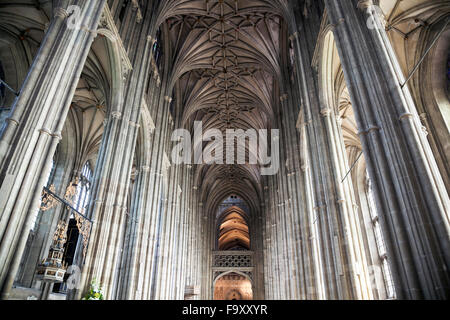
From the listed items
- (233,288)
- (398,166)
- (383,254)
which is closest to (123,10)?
(398,166)

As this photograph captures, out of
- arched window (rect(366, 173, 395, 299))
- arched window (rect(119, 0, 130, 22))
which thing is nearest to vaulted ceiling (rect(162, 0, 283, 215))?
arched window (rect(119, 0, 130, 22))

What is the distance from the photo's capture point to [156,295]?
15.9 m

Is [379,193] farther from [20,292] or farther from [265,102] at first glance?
[265,102]

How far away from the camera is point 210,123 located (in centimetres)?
2755

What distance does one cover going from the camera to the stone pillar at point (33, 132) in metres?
5.58

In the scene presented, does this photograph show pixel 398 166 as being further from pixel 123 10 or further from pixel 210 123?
pixel 210 123

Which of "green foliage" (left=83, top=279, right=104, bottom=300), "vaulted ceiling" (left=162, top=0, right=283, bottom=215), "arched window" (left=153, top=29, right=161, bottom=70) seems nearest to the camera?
"green foliage" (left=83, top=279, right=104, bottom=300)

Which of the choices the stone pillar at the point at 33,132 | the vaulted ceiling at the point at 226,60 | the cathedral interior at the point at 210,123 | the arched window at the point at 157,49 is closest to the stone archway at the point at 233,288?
the cathedral interior at the point at 210,123

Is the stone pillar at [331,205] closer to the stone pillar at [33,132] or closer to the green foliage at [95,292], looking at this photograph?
the green foliage at [95,292]

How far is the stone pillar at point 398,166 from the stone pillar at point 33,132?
6.92m

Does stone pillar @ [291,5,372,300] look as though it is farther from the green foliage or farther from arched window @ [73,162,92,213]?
arched window @ [73,162,92,213]

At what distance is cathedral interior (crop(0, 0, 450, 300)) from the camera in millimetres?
5797

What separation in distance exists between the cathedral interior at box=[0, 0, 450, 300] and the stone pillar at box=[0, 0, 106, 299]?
0.10 ft

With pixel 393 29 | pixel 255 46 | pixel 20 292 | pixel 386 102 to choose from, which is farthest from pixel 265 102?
pixel 20 292
